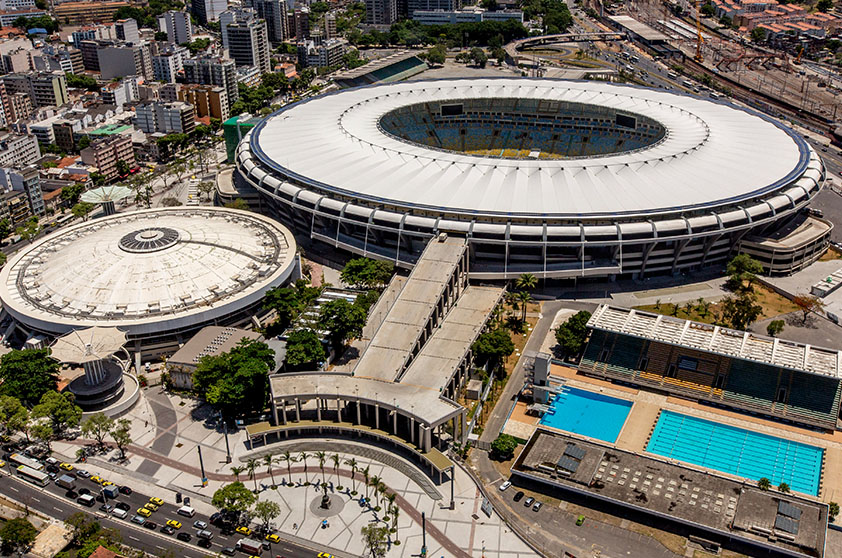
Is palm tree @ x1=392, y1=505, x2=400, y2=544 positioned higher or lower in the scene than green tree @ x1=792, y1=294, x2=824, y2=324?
lower

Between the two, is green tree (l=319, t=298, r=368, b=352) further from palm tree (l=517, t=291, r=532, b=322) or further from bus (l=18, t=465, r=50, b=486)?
bus (l=18, t=465, r=50, b=486)

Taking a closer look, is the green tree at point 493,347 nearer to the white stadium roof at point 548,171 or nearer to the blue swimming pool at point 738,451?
the blue swimming pool at point 738,451

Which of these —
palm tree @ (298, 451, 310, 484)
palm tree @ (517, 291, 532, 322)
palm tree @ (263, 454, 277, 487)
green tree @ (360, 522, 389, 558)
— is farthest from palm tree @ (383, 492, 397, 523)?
palm tree @ (517, 291, 532, 322)

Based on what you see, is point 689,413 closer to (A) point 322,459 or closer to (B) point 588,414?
(B) point 588,414

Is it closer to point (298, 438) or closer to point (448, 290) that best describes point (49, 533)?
point (298, 438)

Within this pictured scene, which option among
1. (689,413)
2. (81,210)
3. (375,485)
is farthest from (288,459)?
(81,210)

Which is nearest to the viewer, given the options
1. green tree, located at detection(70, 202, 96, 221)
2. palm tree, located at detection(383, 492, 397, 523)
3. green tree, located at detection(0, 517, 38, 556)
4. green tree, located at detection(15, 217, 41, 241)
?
green tree, located at detection(0, 517, 38, 556)

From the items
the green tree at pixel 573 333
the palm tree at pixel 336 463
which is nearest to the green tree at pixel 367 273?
the green tree at pixel 573 333
